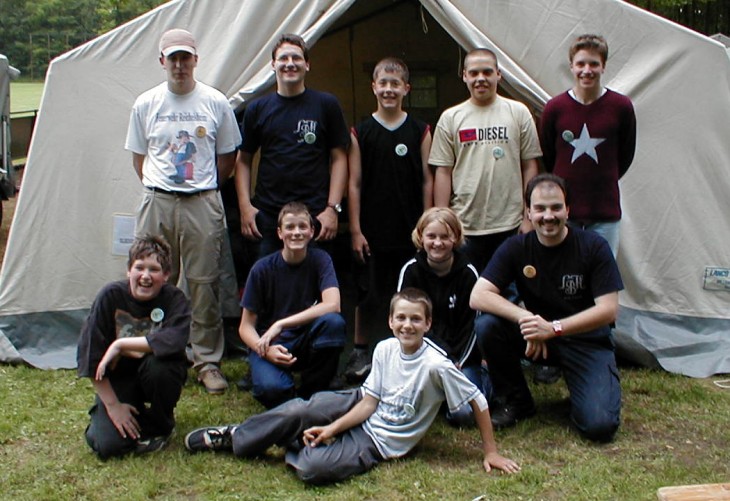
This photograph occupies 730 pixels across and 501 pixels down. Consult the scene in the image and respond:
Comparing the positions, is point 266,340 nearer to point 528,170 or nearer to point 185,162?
point 185,162

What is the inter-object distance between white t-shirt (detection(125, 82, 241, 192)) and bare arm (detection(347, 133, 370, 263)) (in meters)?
0.70

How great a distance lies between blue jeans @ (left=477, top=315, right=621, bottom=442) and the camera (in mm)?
3525

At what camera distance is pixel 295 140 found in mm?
4266

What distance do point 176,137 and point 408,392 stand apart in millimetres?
1727

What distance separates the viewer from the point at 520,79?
15.1 feet

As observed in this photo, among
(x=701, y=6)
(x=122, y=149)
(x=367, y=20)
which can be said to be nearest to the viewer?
(x=122, y=149)

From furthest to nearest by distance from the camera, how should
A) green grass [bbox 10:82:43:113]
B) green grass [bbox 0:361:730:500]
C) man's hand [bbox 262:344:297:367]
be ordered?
green grass [bbox 10:82:43:113], man's hand [bbox 262:344:297:367], green grass [bbox 0:361:730:500]

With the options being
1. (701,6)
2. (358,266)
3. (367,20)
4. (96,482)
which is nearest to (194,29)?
(358,266)

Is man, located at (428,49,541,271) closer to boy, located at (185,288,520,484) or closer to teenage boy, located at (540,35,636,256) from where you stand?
teenage boy, located at (540,35,636,256)

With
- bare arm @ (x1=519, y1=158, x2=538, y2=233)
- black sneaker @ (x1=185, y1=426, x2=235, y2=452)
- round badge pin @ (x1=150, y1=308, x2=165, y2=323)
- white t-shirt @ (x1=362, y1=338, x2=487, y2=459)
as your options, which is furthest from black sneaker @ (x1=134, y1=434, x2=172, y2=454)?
bare arm @ (x1=519, y1=158, x2=538, y2=233)

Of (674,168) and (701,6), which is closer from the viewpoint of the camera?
(674,168)

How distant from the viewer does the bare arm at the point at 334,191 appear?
13.9 ft

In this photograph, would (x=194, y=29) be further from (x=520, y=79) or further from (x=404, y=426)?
(x=404, y=426)

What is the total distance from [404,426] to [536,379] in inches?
48.8
